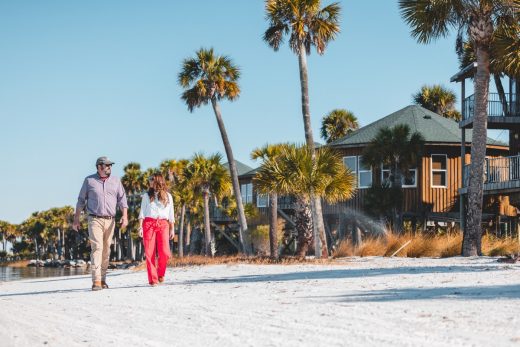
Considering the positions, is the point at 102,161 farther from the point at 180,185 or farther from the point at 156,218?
the point at 180,185

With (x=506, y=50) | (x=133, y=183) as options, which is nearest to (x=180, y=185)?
(x=133, y=183)

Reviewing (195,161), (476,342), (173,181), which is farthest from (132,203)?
(476,342)

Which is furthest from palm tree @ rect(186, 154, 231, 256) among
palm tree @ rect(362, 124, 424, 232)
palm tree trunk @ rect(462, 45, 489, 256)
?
palm tree trunk @ rect(462, 45, 489, 256)

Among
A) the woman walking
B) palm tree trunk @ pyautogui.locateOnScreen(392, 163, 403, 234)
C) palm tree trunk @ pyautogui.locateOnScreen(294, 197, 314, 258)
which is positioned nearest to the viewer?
the woman walking

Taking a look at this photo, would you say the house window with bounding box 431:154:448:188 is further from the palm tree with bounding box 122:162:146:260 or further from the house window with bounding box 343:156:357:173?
the palm tree with bounding box 122:162:146:260

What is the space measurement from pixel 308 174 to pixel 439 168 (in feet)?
54.9

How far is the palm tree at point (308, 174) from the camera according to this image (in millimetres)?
22781

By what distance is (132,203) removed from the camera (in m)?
68.4

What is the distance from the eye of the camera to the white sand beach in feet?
20.4

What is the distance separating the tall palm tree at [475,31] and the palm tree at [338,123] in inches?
1096

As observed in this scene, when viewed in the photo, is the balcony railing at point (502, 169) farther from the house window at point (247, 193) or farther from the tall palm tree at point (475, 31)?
the house window at point (247, 193)

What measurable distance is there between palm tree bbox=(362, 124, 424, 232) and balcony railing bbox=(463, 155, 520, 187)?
4910mm

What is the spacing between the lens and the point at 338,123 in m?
53.8

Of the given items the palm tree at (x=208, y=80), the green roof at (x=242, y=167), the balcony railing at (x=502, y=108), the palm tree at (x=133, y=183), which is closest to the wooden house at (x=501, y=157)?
the balcony railing at (x=502, y=108)
